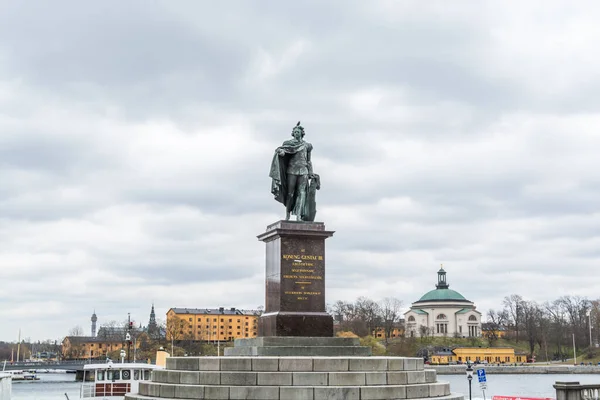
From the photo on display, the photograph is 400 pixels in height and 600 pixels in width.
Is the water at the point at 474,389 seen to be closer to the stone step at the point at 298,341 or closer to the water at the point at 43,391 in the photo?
the water at the point at 43,391

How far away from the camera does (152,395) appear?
59.3 feet

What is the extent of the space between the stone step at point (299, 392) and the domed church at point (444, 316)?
144 meters

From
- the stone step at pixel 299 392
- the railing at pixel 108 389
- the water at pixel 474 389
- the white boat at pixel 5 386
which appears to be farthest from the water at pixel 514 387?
the white boat at pixel 5 386

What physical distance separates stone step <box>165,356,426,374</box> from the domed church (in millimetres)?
142890

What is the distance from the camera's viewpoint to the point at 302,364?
1739 centimetres

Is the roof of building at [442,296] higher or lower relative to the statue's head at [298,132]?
higher

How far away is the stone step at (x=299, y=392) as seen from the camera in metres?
16.4

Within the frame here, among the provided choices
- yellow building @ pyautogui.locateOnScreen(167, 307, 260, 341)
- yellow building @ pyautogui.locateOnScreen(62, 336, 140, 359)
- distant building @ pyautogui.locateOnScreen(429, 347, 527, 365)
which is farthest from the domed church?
yellow building @ pyautogui.locateOnScreen(62, 336, 140, 359)

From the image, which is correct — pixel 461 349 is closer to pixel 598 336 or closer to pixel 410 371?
pixel 598 336

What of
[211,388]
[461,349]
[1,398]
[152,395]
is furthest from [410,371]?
[461,349]

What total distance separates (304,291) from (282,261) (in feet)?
3.20

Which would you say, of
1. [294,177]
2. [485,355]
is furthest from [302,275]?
[485,355]

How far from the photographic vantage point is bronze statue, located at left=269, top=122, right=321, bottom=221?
2202 cm

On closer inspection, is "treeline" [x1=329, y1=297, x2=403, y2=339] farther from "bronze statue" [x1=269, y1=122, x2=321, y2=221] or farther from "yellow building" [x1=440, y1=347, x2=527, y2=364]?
"bronze statue" [x1=269, y1=122, x2=321, y2=221]
